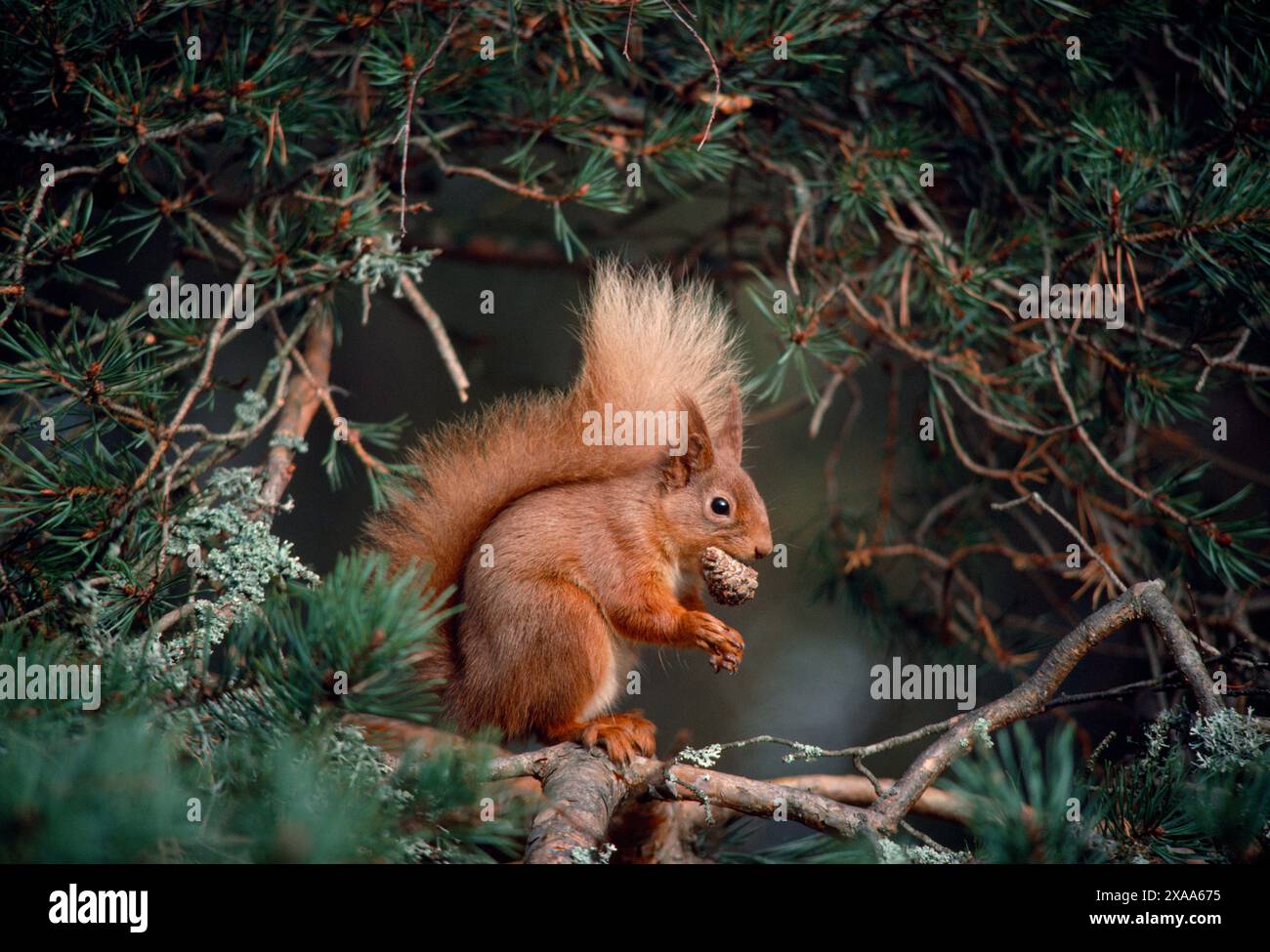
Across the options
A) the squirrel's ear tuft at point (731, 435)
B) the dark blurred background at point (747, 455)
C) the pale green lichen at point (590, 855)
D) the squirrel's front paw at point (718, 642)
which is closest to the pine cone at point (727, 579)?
the squirrel's front paw at point (718, 642)

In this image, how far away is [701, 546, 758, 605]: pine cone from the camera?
0.98m

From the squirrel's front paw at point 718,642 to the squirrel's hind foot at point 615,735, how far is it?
96 millimetres

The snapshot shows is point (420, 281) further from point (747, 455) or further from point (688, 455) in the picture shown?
point (747, 455)

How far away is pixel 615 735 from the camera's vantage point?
886 mm

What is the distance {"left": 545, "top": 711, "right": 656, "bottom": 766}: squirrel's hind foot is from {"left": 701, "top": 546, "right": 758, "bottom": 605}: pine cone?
0.15 m

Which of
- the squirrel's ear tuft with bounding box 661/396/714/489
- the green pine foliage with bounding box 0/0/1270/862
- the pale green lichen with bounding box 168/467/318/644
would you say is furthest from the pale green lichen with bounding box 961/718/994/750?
the pale green lichen with bounding box 168/467/318/644

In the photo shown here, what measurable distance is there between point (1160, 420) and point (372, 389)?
3.72 ft

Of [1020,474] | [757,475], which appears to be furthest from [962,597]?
[1020,474]

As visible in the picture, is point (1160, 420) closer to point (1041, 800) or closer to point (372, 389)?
point (1041, 800)

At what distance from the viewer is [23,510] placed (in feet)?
2.53

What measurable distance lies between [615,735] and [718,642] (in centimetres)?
15

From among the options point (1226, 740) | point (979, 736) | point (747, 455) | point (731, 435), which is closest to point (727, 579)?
point (731, 435)

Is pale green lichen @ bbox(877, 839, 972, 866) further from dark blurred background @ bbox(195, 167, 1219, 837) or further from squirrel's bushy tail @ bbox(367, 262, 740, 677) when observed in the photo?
dark blurred background @ bbox(195, 167, 1219, 837)
